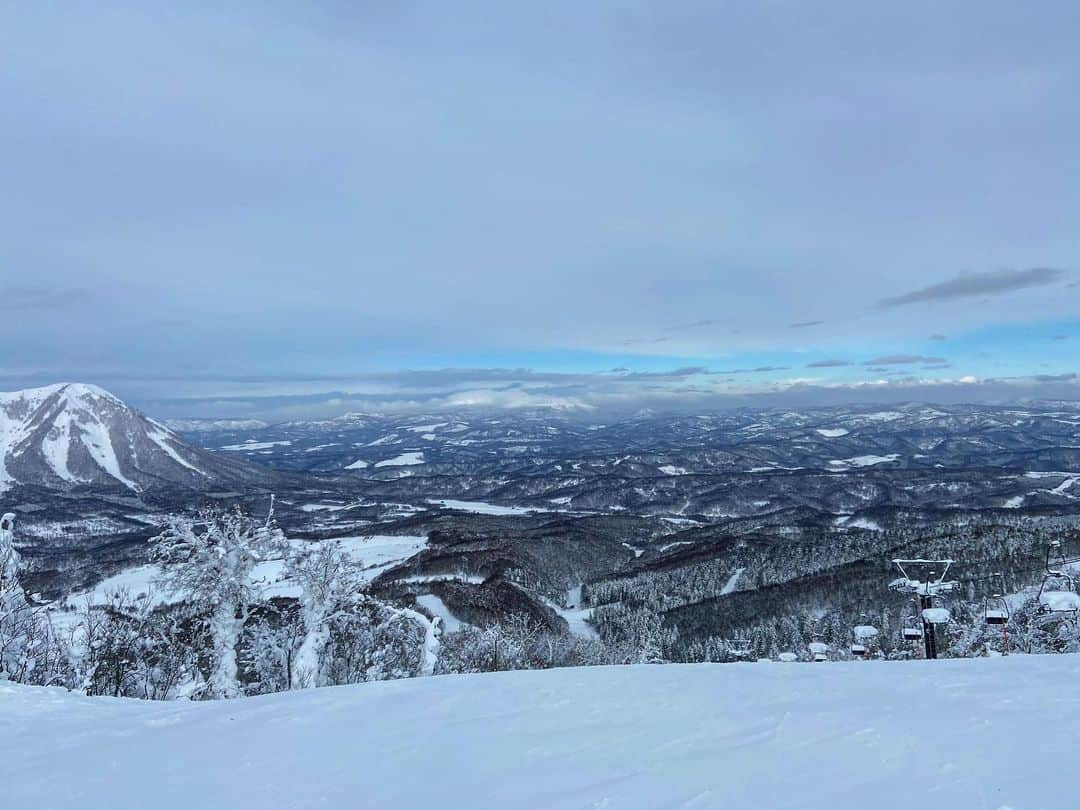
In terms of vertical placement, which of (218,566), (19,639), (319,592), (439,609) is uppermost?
(19,639)

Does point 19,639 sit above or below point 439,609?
above

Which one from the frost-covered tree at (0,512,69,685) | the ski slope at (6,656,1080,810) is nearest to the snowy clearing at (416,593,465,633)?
the frost-covered tree at (0,512,69,685)

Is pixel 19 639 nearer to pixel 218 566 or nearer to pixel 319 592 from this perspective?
pixel 218 566

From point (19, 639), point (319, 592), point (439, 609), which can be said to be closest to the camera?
point (19, 639)

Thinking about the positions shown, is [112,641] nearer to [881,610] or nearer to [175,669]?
[175,669]

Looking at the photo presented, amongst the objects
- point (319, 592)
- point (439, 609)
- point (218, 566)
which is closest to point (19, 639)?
point (218, 566)

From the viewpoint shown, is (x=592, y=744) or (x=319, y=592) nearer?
(x=592, y=744)
